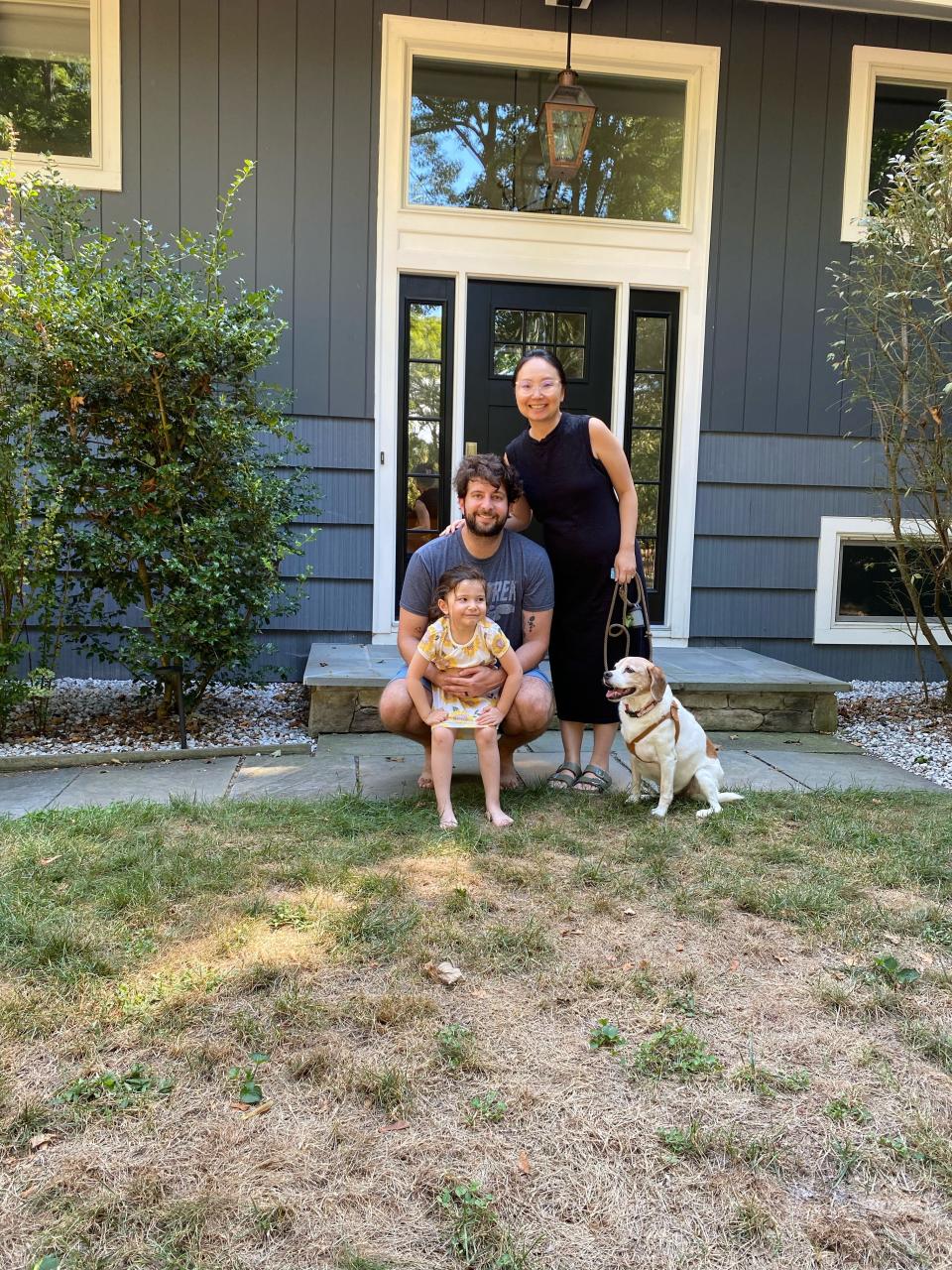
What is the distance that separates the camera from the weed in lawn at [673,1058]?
5.62ft

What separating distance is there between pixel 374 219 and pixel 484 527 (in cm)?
287

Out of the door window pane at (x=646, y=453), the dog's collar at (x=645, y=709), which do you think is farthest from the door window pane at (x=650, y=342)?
the dog's collar at (x=645, y=709)

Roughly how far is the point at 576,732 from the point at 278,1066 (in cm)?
200

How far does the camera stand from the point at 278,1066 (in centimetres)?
170

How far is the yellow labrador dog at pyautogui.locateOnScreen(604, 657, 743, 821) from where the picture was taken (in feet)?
9.97

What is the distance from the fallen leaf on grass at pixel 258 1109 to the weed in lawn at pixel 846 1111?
3.20 ft

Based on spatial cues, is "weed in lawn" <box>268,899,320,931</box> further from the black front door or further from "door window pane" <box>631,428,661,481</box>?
"door window pane" <box>631,428,661,481</box>

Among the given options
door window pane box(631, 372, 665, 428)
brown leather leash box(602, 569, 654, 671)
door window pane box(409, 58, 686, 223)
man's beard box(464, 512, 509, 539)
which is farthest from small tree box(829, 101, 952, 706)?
man's beard box(464, 512, 509, 539)

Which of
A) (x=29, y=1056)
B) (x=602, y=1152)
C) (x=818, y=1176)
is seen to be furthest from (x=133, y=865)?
(x=818, y=1176)

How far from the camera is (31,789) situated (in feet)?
11.1

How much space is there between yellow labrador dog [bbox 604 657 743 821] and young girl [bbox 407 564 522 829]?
0.37 m

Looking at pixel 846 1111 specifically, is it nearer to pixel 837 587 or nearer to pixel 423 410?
pixel 423 410

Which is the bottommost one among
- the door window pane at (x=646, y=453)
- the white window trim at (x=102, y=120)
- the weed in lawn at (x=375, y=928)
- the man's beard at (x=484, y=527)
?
the weed in lawn at (x=375, y=928)

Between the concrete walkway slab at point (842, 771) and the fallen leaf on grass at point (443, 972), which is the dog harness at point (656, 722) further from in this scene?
the fallen leaf on grass at point (443, 972)
